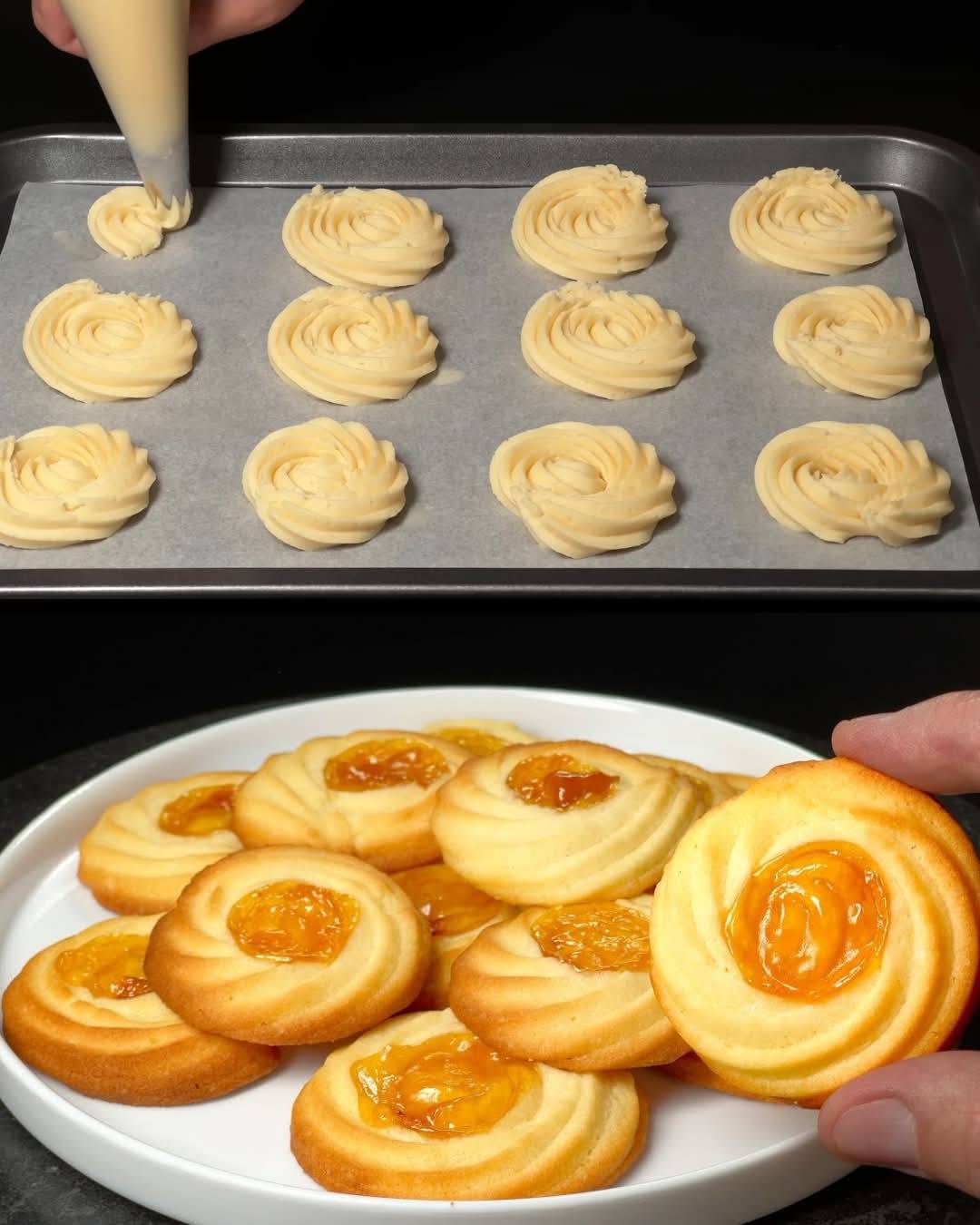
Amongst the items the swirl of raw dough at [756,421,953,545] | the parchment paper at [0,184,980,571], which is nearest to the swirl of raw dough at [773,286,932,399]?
the parchment paper at [0,184,980,571]

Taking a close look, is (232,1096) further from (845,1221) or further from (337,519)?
(337,519)

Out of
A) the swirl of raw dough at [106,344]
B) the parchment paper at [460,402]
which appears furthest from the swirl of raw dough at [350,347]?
the swirl of raw dough at [106,344]

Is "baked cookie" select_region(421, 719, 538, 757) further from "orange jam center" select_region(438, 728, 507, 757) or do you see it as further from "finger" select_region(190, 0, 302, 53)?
"finger" select_region(190, 0, 302, 53)

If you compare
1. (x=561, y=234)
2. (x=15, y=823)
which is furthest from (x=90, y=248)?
(x=15, y=823)

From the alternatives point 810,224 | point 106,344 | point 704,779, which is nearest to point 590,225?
point 810,224

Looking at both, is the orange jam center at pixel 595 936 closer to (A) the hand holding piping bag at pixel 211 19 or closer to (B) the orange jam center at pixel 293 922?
(B) the orange jam center at pixel 293 922

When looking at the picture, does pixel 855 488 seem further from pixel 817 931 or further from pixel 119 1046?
pixel 119 1046
